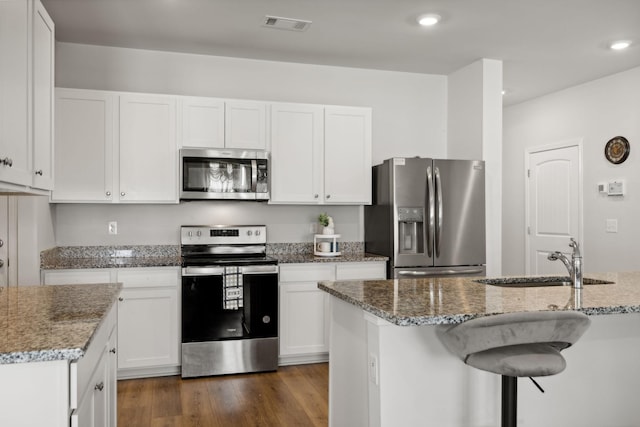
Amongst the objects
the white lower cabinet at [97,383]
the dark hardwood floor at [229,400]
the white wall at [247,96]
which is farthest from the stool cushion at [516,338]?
the white wall at [247,96]

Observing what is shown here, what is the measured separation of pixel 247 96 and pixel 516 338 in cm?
342

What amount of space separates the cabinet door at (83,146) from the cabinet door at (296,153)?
1.29m

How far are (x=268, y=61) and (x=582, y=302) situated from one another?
3446 millimetres

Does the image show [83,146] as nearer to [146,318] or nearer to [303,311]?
[146,318]

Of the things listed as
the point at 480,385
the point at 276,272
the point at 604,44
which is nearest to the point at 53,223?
the point at 276,272

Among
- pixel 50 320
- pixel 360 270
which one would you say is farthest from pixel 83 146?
pixel 50 320

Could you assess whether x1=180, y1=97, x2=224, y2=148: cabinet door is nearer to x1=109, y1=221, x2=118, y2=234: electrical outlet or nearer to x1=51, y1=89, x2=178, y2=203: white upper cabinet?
x1=51, y1=89, x2=178, y2=203: white upper cabinet

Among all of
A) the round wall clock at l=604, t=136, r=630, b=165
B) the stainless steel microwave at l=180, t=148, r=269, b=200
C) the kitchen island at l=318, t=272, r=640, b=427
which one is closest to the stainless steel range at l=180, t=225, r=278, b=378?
the stainless steel microwave at l=180, t=148, r=269, b=200

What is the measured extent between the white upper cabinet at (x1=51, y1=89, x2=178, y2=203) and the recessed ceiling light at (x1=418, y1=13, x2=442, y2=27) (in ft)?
6.56

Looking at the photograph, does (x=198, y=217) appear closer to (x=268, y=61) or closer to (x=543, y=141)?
(x=268, y=61)

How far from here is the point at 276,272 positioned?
390cm

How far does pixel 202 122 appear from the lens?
4.05m

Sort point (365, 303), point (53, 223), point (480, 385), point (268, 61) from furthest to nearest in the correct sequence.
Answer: point (268, 61) < point (53, 223) < point (480, 385) < point (365, 303)

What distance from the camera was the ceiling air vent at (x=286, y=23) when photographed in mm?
3594
